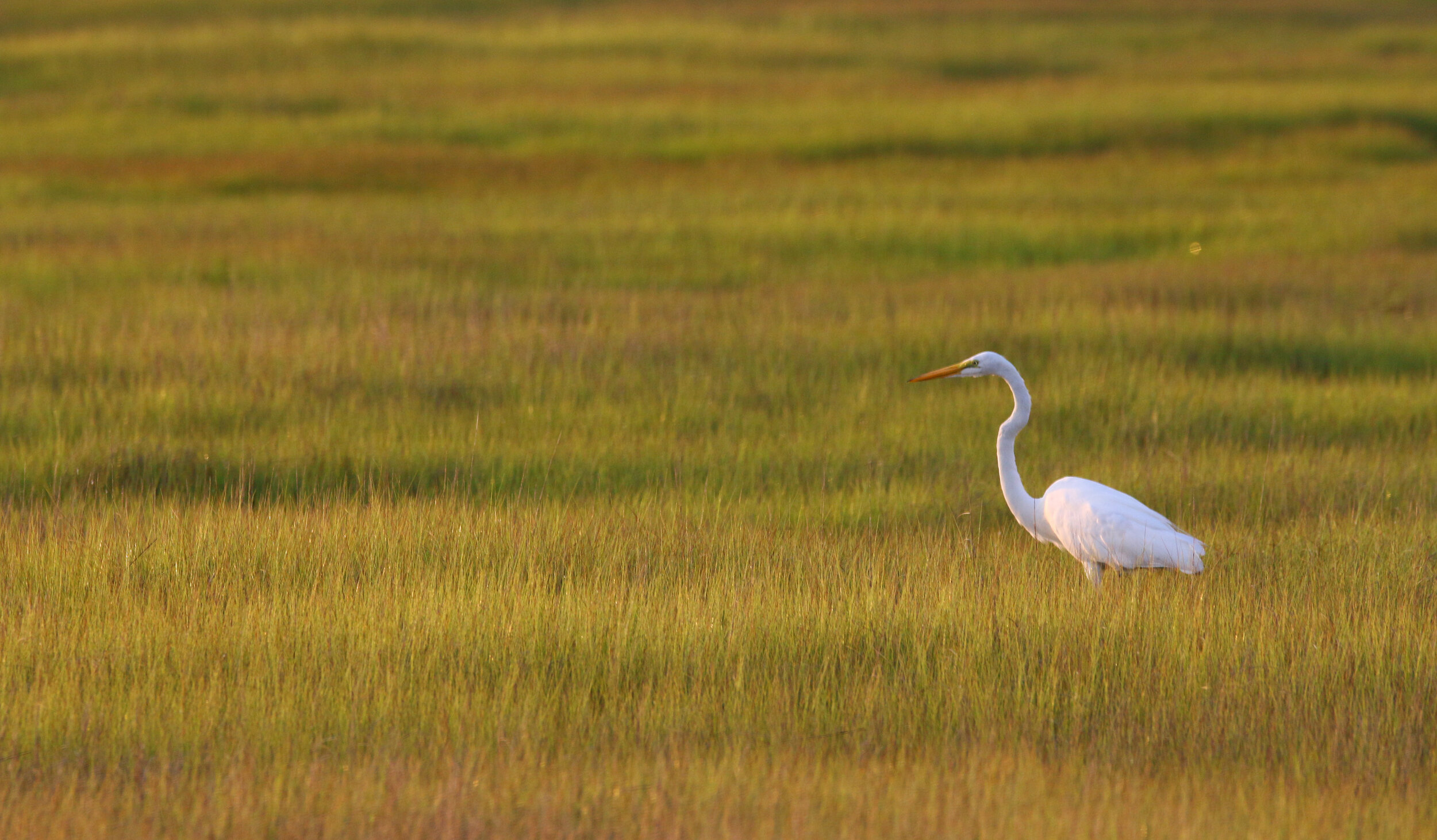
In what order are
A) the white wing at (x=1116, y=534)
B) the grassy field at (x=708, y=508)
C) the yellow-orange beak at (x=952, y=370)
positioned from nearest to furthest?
the grassy field at (x=708, y=508)
the white wing at (x=1116, y=534)
the yellow-orange beak at (x=952, y=370)

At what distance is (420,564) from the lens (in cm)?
505

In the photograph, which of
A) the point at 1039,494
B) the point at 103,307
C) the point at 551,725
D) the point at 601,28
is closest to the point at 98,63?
the point at 601,28

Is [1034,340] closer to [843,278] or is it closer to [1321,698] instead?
[843,278]

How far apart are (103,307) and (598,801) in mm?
8196

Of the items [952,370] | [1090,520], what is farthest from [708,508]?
[1090,520]

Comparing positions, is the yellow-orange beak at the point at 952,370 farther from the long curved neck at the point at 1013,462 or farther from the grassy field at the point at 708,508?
the grassy field at the point at 708,508

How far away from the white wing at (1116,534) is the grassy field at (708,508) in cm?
13

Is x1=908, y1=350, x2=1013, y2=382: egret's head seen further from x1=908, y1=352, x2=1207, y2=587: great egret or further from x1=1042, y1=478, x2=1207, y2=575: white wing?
x1=1042, y1=478, x2=1207, y2=575: white wing

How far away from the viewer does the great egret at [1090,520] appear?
5.11 m

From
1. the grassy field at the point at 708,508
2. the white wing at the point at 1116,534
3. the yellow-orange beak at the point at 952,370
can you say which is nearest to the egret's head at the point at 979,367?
the yellow-orange beak at the point at 952,370

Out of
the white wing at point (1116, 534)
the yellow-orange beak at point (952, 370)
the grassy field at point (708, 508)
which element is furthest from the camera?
the yellow-orange beak at point (952, 370)

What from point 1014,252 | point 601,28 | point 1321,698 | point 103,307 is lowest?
point 1321,698

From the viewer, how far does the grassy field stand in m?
3.49

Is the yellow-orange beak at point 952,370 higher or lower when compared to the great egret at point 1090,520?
higher
